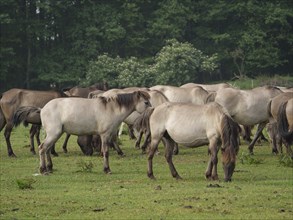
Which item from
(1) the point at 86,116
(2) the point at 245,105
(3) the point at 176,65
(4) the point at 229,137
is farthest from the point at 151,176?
(3) the point at 176,65

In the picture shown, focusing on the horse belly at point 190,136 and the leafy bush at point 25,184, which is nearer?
the leafy bush at point 25,184

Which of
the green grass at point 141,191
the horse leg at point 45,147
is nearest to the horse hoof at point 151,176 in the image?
the green grass at point 141,191

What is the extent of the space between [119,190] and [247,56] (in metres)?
48.5

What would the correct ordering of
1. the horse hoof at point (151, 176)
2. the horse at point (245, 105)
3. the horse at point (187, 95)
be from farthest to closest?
1. the horse at point (187, 95)
2. the horse at point (245, 105)
3. the horse hoof at point (151, 176)

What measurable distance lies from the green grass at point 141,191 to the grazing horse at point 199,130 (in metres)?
0.52

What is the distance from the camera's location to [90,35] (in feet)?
204

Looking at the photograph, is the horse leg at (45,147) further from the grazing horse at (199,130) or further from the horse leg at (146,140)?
the grazing horse at (199,130)

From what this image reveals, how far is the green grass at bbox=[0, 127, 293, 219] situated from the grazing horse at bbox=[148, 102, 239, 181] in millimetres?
518

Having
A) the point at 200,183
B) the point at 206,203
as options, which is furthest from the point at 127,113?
the point at 206,203

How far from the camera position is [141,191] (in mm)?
15258

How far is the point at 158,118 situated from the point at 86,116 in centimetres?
225

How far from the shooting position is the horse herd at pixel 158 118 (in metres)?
16.7

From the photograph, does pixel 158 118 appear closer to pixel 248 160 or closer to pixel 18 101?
pixel 248 160

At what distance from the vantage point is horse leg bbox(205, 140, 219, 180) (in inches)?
653
